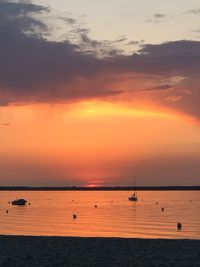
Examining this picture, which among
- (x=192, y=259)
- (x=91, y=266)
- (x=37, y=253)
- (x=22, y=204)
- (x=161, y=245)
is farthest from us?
(x=22, y=204)

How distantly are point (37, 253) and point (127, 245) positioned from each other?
7.02 m

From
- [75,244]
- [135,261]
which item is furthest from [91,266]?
[75,244]

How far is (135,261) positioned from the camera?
903 inches

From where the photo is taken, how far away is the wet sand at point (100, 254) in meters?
22.5

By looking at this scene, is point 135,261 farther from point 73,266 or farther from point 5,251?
point 5,251

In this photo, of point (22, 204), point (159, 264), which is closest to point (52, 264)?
point (159, 264)

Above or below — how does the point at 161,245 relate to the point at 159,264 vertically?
above

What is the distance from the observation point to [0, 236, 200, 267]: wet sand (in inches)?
885

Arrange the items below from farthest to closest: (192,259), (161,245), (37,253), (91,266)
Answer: (161,245)
(37,253)
(192,259)
(91,266)

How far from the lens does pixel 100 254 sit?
2592cm

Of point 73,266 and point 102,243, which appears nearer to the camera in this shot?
point 73,266

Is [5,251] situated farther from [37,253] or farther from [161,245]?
[161,245]

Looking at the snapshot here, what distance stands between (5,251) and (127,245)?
7798 millimetres

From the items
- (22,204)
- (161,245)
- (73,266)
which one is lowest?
(73,266)
